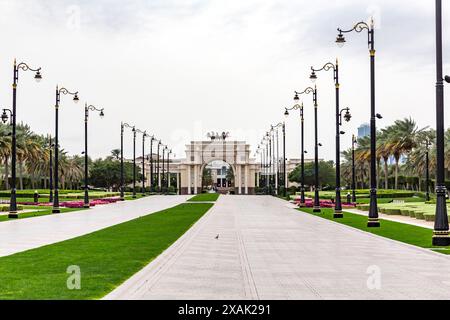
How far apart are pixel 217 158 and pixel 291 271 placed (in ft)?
450

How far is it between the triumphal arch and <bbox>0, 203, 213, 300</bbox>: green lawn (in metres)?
125

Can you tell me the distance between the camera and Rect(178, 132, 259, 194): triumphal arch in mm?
149125

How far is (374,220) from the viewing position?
1092 inches

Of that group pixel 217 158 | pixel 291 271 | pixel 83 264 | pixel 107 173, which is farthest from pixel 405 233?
pixel 217 158

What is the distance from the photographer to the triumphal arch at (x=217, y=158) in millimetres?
149125

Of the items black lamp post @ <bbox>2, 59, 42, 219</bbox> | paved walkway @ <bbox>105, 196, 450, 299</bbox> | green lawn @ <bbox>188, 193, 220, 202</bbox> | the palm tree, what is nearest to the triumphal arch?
green lawn @ <bbox>188, 193, 220, 202</bbox>

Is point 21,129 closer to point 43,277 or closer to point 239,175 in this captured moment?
point 239,175

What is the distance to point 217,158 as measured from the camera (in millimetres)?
150875

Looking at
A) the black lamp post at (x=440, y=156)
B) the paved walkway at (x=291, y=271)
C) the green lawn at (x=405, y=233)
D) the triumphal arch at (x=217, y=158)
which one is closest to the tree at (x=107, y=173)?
the triumphal arch at (x=217, y=158)

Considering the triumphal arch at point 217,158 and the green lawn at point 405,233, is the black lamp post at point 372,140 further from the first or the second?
the triumphal arch at point 217,158

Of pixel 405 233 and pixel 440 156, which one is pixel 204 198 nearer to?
pixel 405 233
